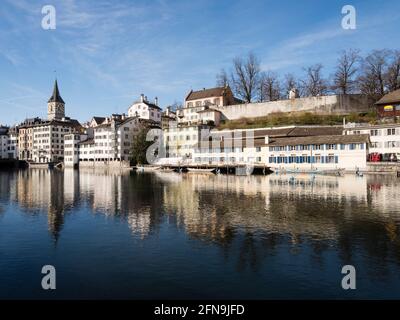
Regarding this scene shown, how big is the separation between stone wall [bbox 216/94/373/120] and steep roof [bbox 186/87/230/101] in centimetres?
1398

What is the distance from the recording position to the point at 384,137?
2938 inches

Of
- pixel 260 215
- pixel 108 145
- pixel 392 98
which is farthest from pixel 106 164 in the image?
pixel 260 215

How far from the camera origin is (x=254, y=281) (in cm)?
1529

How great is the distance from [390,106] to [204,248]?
75.4m

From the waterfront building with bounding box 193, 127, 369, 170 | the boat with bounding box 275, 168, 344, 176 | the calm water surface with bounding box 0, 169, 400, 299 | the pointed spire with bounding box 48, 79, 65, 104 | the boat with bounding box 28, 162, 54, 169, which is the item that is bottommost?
the calm water surface with bounding box 0, 169, 400, 299

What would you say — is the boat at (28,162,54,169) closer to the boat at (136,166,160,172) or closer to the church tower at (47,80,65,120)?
the church tower at (47,80,65,120)

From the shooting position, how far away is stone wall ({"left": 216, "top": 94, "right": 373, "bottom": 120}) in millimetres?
93062

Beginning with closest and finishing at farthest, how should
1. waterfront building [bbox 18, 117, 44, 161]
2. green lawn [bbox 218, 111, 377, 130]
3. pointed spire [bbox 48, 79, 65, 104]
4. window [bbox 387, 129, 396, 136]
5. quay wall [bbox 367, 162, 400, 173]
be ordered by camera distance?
1. quay wall [bbox 367, 162, 400, 173]
2. window [bbox 387, 129, 396, 136]
3. green lawn [bbox 218, 111, 377, 130]
4. waterfront building [bbox 18, 117, 44, 161]
5. pointed spire [bbox 48, 79, 65, 104]

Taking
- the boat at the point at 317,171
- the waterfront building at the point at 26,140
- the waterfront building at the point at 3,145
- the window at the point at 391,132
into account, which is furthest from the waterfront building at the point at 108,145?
the window at the point at 391,132

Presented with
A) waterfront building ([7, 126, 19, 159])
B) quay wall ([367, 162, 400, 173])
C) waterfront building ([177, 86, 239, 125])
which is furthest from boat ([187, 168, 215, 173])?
waterfront building ([7, 126, 19, 159])

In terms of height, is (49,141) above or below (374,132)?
above

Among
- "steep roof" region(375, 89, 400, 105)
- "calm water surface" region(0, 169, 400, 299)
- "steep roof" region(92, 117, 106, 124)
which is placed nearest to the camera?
"calm water surface" region(0, 169, 400, 299)

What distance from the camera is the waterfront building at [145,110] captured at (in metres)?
141

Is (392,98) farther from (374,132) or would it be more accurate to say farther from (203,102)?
(203,102)
